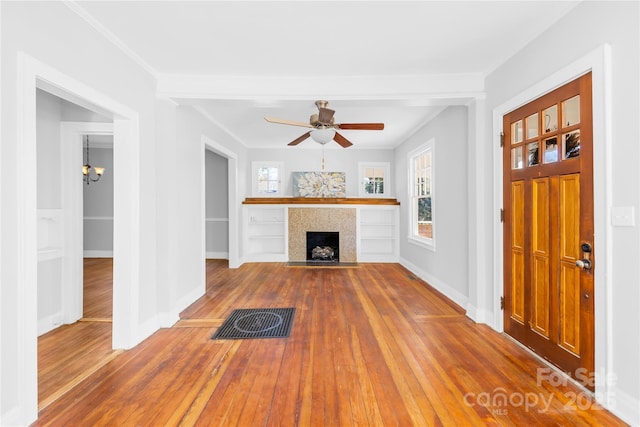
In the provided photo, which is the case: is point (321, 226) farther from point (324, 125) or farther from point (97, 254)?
point (97, 254)

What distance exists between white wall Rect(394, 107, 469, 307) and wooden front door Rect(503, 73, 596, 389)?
78 centimetres

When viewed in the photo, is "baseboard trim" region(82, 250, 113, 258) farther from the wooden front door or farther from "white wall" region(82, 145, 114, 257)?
the wooden front door

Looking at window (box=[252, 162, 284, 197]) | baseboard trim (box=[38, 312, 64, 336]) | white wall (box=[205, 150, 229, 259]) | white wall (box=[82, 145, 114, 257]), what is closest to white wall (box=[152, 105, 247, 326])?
baseboard trim (box=[38, 312, 64, 336])

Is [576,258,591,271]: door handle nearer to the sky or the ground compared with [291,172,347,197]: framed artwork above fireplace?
nearer to the ground

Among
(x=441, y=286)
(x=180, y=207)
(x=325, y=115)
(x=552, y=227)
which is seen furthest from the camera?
(x=441, y=286)

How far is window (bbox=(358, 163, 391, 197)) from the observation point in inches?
258

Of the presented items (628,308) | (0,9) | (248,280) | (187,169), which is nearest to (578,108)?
(628,308)

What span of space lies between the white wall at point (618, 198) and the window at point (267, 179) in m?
5.32

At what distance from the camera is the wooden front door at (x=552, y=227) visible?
191cm

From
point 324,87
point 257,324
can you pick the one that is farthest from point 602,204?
point 257,324

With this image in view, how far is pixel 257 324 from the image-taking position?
120 inches

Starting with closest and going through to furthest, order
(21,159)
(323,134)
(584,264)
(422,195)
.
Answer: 1. (21,159)
2. (584,264)
3. (323,134)
4. (422,195)

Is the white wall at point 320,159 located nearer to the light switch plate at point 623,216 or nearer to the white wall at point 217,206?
the white wall at point 217,206

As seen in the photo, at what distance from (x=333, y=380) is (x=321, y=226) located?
14.3 feet
